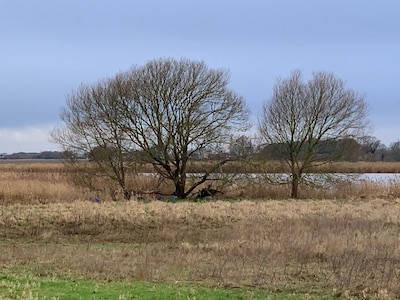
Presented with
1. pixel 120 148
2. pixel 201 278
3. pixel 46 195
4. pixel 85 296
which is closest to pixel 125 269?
pixel 201 278

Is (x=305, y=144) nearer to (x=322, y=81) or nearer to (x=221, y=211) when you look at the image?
(x=322, y=81)

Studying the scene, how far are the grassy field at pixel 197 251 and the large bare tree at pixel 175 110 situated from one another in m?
6.07

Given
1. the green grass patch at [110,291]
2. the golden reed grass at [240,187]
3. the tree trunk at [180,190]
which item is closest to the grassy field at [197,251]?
the green grass patch at [110,291]

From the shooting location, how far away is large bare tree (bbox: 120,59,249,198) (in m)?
26.5

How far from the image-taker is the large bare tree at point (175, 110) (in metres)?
26.5

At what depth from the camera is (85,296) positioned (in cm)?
729

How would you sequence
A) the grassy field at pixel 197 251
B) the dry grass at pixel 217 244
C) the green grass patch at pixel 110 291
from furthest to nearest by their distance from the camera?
the dry grass at pixel 217 244, the grassy field at pixel 197 251, the green grass patch at pixel 110 291

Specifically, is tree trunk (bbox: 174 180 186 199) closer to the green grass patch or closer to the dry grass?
the dry grass

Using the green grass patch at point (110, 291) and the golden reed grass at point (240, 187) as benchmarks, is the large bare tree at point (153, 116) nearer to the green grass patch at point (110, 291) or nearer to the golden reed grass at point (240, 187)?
the golden reed grass at point (240, 187)

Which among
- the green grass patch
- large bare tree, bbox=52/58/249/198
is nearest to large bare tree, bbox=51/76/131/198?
large bare tree, bbox=52/58/249/198

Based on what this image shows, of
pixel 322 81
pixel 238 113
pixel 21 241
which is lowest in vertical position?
pixel 21 241

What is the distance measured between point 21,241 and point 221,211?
23.3 ft

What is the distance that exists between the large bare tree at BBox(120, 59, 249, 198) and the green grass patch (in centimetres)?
1819

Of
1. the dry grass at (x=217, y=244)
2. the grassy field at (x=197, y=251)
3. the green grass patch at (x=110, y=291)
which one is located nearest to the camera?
the green grass patch at (x=110, y=291)
